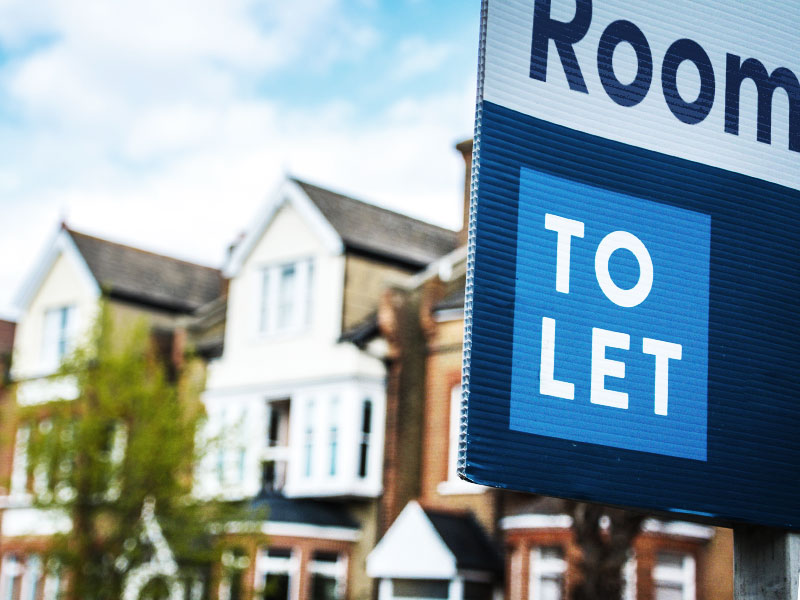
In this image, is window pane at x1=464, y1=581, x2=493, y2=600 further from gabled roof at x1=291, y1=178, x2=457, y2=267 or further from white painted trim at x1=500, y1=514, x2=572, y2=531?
gabled roof at x1=291, y1=178, x2=457, y2=267

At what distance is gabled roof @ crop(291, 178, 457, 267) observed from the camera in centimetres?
2581

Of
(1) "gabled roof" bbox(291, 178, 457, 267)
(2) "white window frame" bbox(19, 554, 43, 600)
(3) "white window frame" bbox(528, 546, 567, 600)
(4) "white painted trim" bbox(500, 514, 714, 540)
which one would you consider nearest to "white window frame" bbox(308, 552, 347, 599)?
(3) "white window frame" bbox(528, 546, 567, 600)

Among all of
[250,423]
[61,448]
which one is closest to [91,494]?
[61,448]

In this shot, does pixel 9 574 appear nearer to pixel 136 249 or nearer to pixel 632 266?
pixel 136 249

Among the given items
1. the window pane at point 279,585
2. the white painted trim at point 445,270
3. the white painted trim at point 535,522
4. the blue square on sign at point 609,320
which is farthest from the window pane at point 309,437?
the blue square on sign at point 609,320

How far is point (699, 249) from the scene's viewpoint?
5137mm

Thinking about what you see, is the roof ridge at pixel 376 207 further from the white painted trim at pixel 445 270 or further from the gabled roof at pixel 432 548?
the gabled roof at pixel 432 548

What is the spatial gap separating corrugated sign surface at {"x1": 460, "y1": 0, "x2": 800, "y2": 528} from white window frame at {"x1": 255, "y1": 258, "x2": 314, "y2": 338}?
20777 mm

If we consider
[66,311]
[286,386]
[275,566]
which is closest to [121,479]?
[275,566]

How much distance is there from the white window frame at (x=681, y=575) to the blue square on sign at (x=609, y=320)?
645 inches

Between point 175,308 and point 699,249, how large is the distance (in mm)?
27433

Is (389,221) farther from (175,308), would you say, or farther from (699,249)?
(699,249)

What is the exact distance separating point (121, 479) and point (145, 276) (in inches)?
475

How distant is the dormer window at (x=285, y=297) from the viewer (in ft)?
85.5
